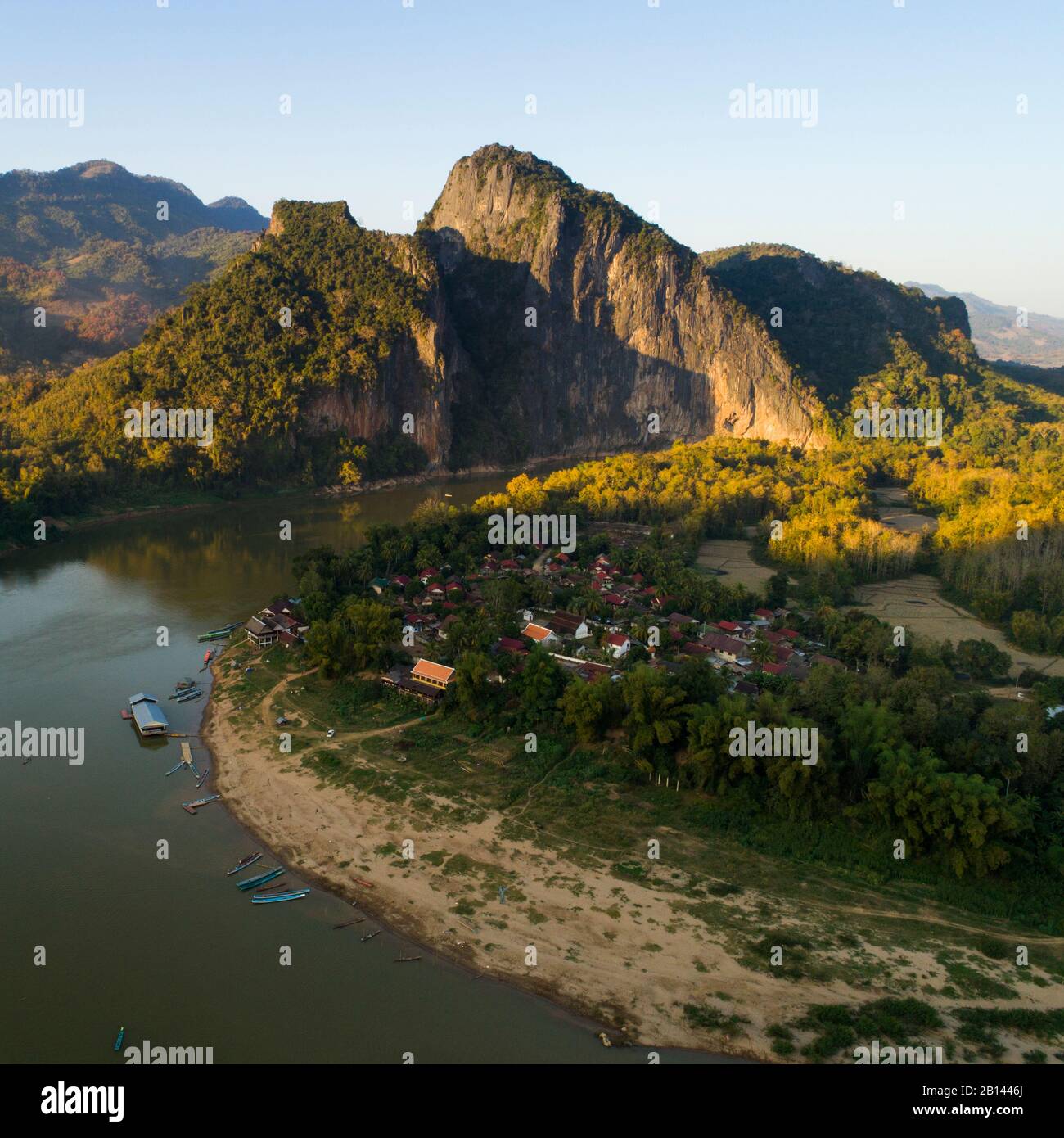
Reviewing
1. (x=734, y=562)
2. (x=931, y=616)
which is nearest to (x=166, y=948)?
(x=931, y=616)

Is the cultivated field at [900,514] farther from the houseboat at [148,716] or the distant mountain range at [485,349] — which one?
the houseboat at [148,716]

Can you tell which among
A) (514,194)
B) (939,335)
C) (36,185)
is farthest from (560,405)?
(36,185)

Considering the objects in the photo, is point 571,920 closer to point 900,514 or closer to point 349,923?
point 349,923

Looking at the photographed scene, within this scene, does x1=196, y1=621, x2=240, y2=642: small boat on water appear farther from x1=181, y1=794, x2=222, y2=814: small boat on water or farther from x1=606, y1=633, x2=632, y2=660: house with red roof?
x1=606, y1=633, x2=632, y2=660: house with red roof

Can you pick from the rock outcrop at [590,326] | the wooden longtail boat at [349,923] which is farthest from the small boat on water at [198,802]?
the rock outcrop at [590,326]

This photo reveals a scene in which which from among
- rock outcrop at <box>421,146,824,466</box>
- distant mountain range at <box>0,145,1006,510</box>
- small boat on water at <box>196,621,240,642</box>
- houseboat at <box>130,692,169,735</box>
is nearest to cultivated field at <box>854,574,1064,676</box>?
small boat on water at <box>196,621,240,642</box>

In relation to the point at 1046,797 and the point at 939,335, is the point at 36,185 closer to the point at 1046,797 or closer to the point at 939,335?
the point at 939,335
